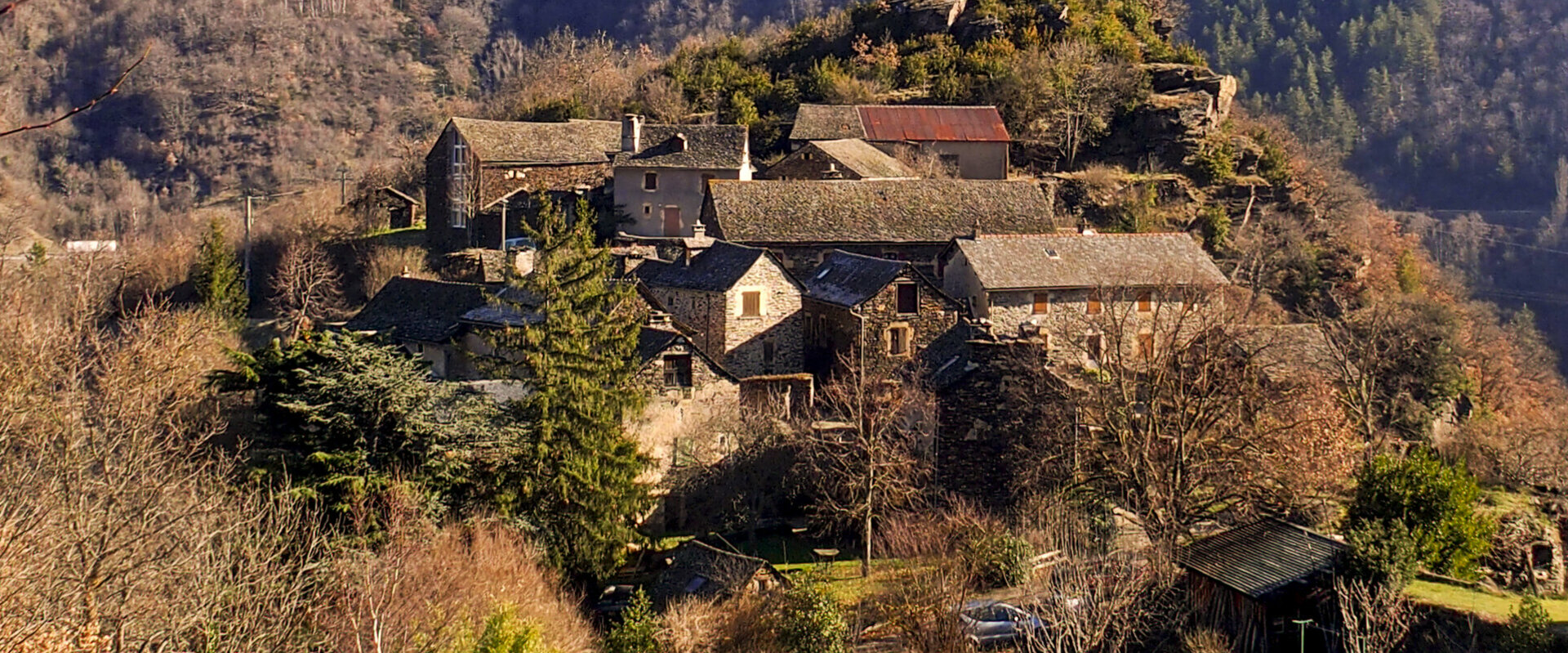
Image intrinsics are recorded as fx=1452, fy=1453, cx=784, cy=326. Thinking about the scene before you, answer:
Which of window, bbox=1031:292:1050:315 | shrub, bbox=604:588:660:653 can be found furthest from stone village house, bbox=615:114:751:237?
shrub, bbox=604:588:660:653

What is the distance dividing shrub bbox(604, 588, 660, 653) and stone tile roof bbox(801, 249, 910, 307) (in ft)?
46.2

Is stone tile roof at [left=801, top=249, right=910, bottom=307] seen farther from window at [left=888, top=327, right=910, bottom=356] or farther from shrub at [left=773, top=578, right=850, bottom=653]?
shrub at [left=773, top=578, right=850, bottom=653]

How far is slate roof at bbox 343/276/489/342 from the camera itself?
34.9 metres

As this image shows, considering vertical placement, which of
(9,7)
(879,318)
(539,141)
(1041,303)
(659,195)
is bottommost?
(879,318)

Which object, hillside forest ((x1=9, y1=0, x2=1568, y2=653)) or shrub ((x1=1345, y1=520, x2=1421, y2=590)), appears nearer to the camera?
hillside forest ((x1=9, y1=0, x2=1568, y2=653))

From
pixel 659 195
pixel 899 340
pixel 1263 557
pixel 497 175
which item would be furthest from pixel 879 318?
pixel 497 175

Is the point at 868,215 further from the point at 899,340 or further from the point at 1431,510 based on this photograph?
the point at 1431,510

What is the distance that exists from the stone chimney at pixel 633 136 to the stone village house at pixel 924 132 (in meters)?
6.69

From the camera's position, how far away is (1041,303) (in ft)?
127

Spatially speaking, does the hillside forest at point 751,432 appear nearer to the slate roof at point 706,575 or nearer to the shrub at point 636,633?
the shrub at point 636,633

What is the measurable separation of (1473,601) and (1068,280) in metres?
16.4

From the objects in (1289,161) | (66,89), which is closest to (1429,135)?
(1289,161)

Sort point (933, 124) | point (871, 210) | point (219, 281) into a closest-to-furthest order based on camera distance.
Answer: point (871, 210)
point (219, 281)
point (933, 124)

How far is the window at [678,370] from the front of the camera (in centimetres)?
3133
